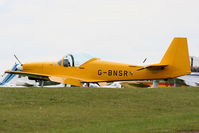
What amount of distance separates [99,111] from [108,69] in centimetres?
941

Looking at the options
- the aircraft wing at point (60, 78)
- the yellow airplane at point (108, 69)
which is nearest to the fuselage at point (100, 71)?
the yellow airplane at point (108, 69)

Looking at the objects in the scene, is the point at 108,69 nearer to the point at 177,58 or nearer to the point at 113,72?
the point at 113,72

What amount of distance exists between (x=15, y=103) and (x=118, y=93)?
4335 mm

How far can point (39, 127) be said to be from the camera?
469 inches

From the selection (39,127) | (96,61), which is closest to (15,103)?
(39,127)

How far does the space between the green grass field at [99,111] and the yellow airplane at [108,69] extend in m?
3.54

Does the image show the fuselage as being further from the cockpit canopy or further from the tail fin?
the tail fin

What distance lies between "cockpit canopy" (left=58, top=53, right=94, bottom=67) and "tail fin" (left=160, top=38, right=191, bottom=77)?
3.54 m

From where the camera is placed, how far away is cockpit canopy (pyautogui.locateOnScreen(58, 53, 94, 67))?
24391 millimetres

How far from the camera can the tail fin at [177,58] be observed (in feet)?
79.3

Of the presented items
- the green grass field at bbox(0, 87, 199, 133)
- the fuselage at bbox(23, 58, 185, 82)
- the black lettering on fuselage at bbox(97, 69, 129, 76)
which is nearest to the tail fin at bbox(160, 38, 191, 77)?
the fuselage at bbox(23, 58, 185, 82)

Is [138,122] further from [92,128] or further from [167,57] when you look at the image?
Answer: [167,57]

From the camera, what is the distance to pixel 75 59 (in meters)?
24.4

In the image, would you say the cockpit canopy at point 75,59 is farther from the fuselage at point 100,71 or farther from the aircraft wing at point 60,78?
the aircraft wing at point 60,78
